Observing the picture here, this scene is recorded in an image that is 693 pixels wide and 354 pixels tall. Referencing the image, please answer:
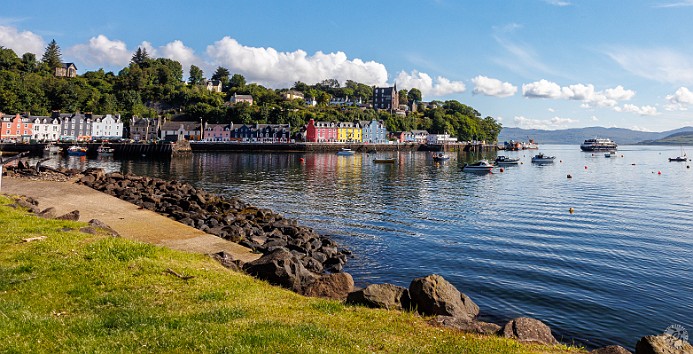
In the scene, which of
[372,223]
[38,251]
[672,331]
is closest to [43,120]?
[372,223]

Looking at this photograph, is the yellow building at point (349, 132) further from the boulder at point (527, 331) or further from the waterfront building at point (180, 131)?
the boulder at point (527, 331)

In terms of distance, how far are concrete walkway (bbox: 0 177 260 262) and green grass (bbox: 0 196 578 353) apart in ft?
19.3

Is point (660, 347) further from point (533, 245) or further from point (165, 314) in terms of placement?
point (533, 245)

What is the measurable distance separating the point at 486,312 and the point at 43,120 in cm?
17283

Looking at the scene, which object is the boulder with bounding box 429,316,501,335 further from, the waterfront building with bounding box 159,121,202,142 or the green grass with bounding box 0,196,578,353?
the waterfront building with bounding box 159,121,202,142

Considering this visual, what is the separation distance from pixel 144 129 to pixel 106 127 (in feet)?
41.3

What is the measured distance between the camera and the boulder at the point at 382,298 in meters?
11.9

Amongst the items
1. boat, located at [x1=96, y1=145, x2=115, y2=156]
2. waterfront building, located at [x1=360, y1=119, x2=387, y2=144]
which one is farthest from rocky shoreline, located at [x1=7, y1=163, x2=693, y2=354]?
waterfront building, located at [x1=360, y1=119, x2=387, y2=144]

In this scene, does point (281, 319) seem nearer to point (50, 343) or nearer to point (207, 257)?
point (50, 343)

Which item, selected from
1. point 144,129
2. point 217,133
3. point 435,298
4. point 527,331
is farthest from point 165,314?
point 144,129

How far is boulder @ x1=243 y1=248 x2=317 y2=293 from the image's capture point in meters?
14.3

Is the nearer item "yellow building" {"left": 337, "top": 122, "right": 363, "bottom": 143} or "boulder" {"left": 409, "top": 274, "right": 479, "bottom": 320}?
"boulder" {"left": 409, "top": 274, "right": 479, "bottom": 320}

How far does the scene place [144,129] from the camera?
17575 cm

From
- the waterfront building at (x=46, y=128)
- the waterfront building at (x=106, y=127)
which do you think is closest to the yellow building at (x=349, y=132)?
the waterfront building at (x=106, y=127)
